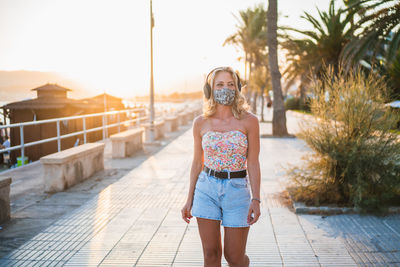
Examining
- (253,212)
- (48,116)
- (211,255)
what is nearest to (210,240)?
(211,255)

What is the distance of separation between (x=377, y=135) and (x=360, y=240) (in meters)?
1.73

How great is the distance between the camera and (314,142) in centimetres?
536

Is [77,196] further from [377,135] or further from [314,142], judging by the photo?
[377,135]

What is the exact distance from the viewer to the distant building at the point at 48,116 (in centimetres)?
2306

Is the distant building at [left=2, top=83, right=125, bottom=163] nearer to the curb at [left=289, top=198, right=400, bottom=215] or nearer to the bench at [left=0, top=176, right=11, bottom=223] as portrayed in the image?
the bench at [left=0, top=176, right=11, bottom=223]

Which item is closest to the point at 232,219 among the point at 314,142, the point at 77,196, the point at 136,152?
the point at 314,142

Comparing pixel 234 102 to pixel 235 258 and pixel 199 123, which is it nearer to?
pixel 199 123

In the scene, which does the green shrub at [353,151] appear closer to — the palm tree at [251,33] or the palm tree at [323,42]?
the palm tree at [323,42]

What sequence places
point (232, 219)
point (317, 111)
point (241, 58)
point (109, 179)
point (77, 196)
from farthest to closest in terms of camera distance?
point (241, 58) → point (109, 179) → point (77, 196) → point (317, 111) → point (232, 219)

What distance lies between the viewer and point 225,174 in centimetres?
251

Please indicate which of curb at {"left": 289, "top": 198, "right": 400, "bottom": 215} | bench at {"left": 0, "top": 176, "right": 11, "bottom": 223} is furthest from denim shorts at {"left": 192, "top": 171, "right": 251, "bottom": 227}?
bench at {"left": 0, "top": 176, "right": 11, "bottom": 223}

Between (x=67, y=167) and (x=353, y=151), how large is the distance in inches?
197

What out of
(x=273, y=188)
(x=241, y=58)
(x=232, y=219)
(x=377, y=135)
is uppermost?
(x=241, y=58)

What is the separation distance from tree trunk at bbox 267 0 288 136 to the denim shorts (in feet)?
40.5
